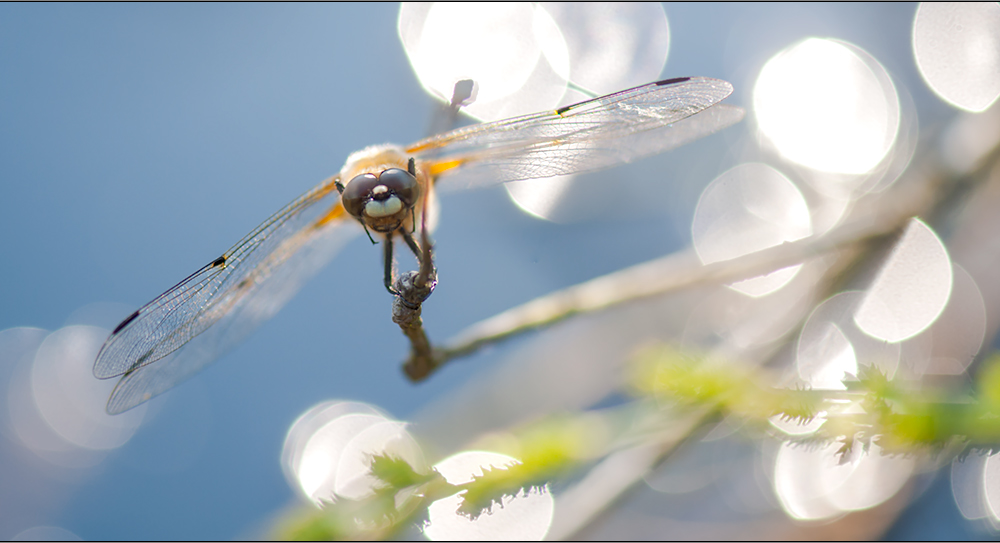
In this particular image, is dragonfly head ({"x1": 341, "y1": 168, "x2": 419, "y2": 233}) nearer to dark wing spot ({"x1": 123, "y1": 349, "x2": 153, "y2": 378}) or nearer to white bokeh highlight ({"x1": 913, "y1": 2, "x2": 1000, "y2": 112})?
dark wing spot ({"x1": 123, "y1": 349, "x2": 153, "y2": 378})

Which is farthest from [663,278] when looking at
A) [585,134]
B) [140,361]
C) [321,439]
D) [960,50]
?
[321,439]

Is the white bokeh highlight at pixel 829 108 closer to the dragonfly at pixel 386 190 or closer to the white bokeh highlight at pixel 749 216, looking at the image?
the white bokeh highlight at pixel 749 216

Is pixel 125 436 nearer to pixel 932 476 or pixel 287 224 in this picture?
pixel 287 224

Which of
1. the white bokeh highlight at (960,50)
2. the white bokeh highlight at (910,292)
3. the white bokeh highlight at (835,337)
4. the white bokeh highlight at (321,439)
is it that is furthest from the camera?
the white bokeh highlight at (321,439)

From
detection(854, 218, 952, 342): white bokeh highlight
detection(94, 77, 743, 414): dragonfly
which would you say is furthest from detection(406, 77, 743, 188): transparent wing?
detection(854, 218, 952, 342): white bokeh highlight

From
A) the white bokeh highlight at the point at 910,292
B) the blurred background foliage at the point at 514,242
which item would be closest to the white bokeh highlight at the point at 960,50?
the blurred background foliage at the point at 514,242

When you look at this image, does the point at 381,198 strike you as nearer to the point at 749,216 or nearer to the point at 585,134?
the point at 585,134

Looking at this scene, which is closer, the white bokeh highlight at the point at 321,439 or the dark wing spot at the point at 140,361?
the dark wing spot at the point at 140,361
